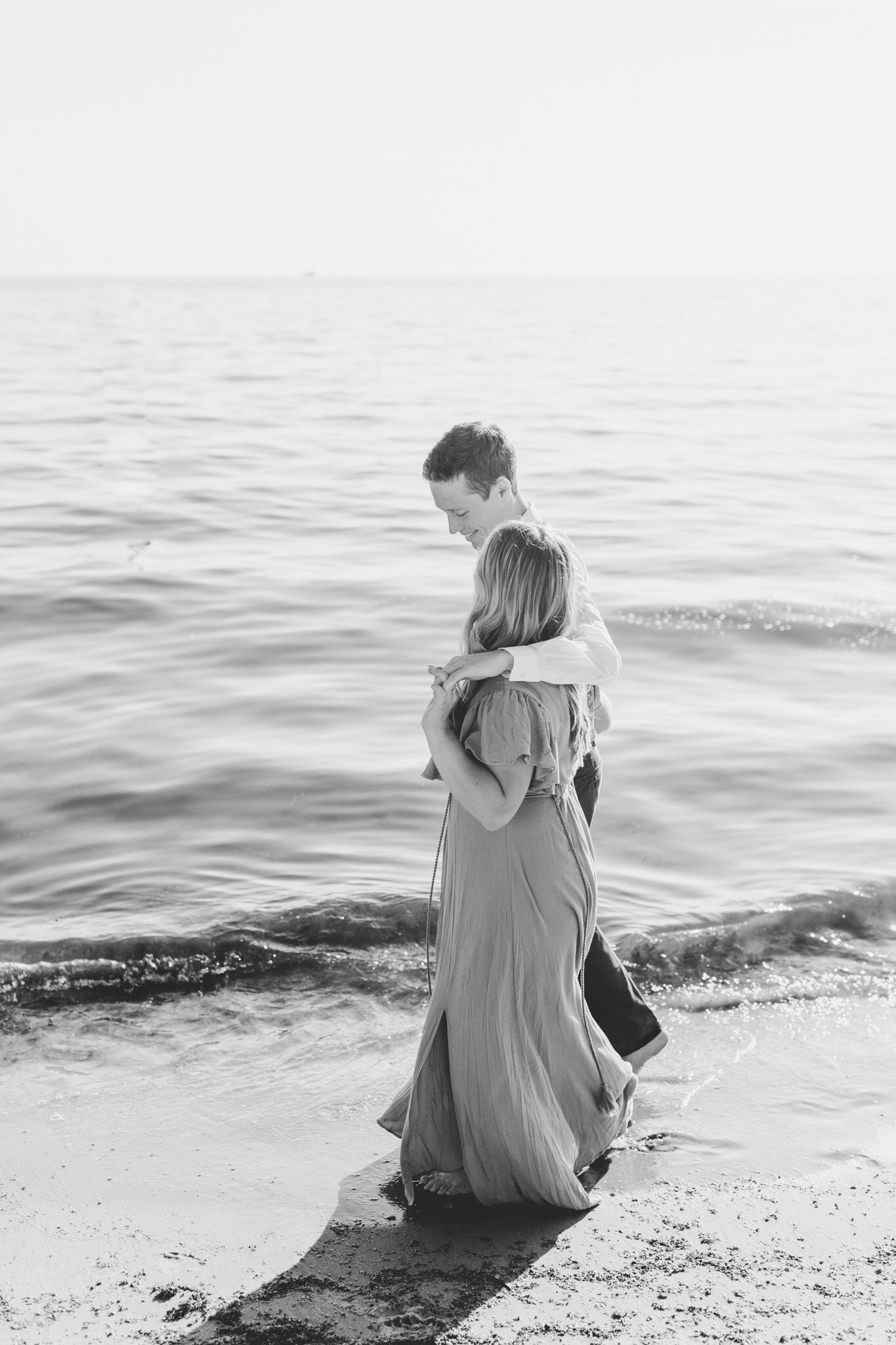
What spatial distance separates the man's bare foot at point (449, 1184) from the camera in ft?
12.4

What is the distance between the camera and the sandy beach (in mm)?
3205

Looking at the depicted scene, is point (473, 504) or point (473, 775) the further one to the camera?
point (473, 504)

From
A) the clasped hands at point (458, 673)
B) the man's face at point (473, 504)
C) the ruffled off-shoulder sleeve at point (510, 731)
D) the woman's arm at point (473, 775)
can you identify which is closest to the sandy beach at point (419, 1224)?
the woman's arm at point (473, 775)

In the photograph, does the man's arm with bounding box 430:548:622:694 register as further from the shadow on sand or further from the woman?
the shadow on sand

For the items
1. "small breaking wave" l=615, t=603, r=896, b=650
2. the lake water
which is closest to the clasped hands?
the lake water

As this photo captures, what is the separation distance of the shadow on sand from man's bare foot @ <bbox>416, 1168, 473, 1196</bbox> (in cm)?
2

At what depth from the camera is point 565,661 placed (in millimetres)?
3439

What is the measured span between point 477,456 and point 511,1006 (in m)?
1.57

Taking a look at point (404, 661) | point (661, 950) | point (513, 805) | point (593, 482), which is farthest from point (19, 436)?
point (513, 805)

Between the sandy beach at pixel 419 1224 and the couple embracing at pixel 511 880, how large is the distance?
0.17m

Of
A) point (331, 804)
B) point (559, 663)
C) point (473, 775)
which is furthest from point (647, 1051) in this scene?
point (331, 804)

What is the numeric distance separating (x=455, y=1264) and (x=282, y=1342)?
53cm

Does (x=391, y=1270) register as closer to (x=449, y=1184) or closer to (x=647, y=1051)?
(x=449, y=1184)

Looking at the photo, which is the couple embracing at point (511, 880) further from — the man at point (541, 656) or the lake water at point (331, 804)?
the lake water at point (331, 804)
